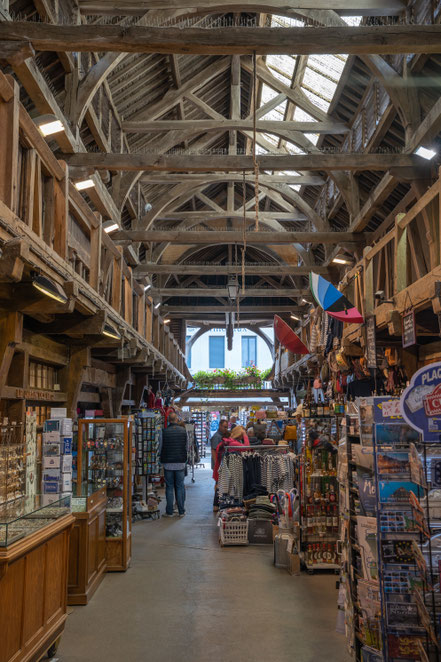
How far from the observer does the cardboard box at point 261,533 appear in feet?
26.1

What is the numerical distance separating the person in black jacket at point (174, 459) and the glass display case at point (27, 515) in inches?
201

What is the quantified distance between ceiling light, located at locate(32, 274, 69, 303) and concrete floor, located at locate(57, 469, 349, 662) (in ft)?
8.50

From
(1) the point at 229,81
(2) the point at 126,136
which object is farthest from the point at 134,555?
(1) the point at 229,81

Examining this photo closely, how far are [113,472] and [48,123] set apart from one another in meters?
4.03

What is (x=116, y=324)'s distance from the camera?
7.21m

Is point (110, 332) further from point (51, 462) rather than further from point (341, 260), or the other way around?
point (341, 260)

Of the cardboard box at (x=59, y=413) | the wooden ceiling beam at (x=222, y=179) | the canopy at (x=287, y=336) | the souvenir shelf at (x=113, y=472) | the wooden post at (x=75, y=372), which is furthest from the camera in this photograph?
the wooden ceiling beam at (x=222, y=179)

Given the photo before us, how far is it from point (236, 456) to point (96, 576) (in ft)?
11.6

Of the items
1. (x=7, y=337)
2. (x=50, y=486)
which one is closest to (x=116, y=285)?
(x=50, y=486)

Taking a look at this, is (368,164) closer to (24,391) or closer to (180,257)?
(24,391)

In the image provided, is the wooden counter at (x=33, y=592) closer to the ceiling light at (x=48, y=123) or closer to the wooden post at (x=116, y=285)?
the wooden post at (x=116, y=285)

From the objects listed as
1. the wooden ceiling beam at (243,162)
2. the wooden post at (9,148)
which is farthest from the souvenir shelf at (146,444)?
the wooden post at (9,148)

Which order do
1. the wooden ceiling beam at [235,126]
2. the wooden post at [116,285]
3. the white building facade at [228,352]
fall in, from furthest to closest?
the white building facade at [228,352] < the wooden ceiling beam at [235,126] < the wooden post at [116,285]

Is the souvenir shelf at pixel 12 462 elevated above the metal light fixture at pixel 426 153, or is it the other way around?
the metal light fixture at pixel 426 153
